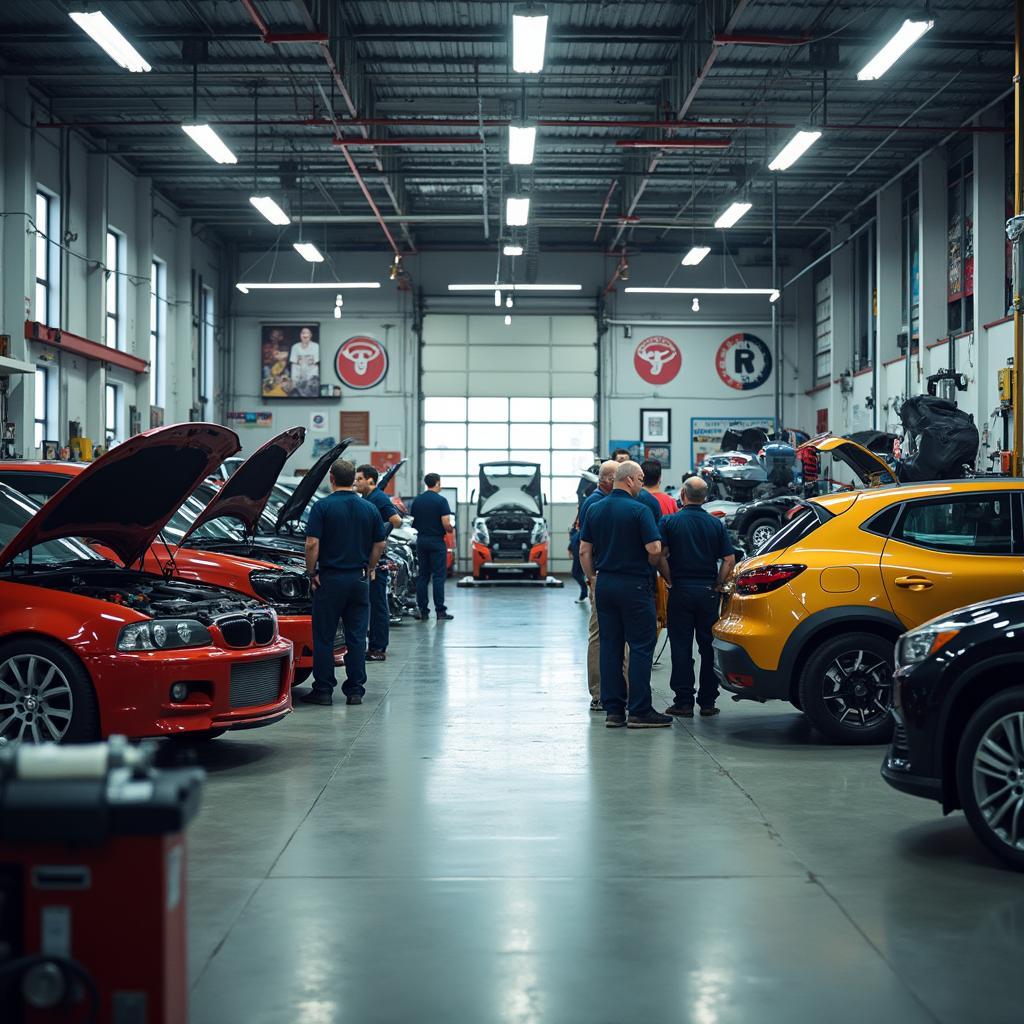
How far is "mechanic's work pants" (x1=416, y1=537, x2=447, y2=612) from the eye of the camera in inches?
677

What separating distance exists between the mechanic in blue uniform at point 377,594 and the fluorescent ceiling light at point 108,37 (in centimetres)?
495

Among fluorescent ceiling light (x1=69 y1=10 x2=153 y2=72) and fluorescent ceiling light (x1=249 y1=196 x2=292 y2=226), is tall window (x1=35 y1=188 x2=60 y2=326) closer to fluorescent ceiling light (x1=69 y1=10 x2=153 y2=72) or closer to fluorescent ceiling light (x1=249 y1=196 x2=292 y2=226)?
fluorescent ceiling light (x1=249 y1=196 x2=292 y2=226)

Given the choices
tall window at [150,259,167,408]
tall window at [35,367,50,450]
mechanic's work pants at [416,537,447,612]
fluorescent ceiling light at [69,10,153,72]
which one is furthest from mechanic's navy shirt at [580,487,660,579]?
tall window at [150,259,167,408]

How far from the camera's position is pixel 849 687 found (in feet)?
25.7

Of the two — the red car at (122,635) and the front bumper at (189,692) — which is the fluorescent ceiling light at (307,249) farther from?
the front bumper at (189,692)

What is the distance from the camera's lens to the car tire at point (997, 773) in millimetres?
4926

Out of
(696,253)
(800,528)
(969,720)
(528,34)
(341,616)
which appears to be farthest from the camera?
(696,253)

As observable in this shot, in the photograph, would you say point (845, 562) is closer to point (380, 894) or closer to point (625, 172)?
point (380, 894)

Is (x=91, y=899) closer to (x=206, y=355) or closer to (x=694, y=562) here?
(x=694, y=562)

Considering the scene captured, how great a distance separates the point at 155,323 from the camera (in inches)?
1041

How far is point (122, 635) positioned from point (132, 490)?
761 millimetres

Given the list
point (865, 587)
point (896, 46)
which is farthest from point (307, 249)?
point (865, 587)

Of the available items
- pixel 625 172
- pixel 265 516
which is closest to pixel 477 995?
pixel 265 516

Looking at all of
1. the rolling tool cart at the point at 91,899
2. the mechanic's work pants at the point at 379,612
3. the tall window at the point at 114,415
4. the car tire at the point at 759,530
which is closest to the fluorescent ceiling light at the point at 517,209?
the car tire at the point at 759,530
